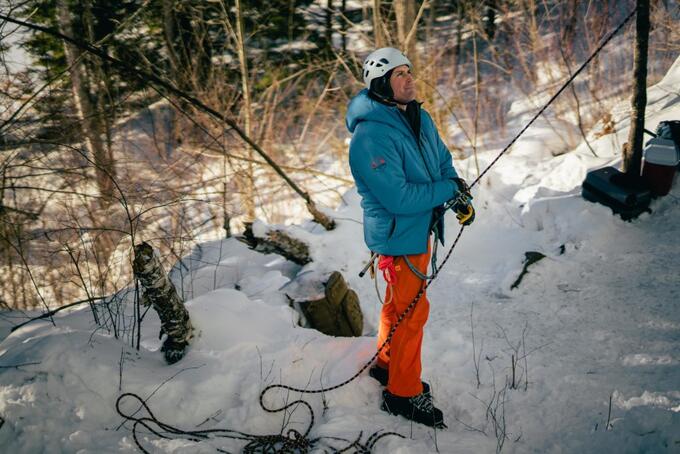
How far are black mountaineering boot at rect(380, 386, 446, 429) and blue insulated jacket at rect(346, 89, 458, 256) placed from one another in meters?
0.99

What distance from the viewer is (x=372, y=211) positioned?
265cm

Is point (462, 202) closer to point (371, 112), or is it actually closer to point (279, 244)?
point (371, 112)

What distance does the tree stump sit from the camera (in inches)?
106

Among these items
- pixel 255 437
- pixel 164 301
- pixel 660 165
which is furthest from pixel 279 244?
pixel 660 165

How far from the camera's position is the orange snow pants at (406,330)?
8.66ft

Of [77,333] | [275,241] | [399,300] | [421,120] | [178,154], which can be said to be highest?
[421,120]

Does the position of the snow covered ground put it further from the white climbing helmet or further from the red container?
the white climbing helmet

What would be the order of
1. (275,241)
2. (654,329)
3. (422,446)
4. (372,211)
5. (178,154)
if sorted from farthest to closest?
(178,154) → (275,241) → (654,329) → (372,211) → (422,446)

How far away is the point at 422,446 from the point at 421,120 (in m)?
1.99

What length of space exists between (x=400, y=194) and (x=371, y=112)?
0.51 metres

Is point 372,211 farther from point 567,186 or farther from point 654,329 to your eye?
point 567,186

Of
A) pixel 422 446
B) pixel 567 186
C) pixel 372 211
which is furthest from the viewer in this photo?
pixel 567 186

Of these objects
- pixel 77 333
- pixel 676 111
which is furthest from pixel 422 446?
pixel 676 111

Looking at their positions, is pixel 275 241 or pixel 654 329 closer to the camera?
pixel 654 329
